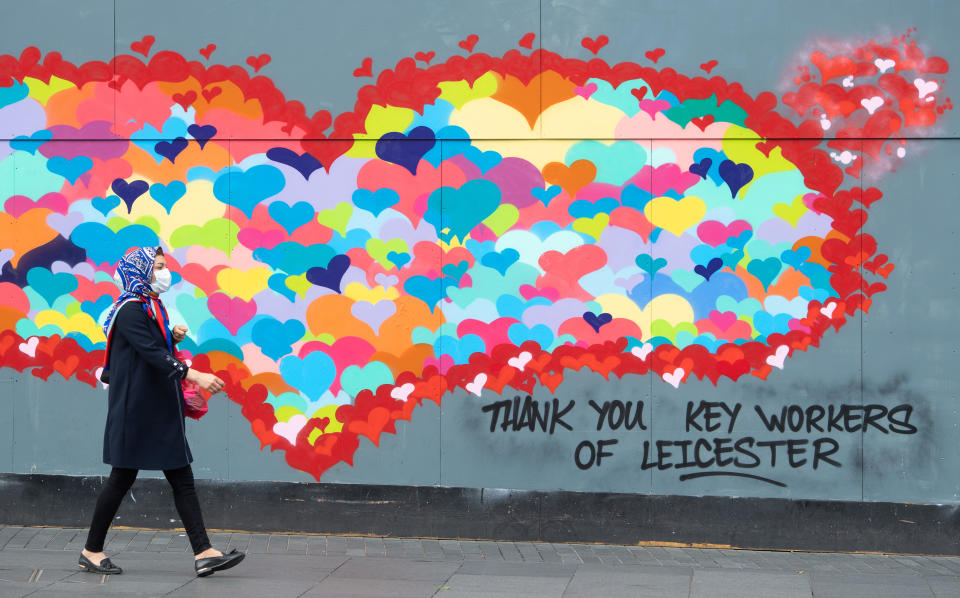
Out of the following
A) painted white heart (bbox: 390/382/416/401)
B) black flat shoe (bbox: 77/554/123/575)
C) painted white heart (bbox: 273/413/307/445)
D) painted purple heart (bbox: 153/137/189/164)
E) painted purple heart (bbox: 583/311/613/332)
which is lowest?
black flat shoe (bbox: 77/554/123/575)

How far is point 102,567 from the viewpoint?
623 cm

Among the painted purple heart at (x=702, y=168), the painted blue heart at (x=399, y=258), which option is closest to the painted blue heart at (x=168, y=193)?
the painted blue heart at (x=399, y=258)

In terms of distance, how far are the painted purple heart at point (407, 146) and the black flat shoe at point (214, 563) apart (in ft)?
9.79

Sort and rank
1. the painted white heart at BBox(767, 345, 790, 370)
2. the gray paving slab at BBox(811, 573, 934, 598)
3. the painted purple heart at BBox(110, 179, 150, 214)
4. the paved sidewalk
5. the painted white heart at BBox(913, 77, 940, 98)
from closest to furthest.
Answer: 1. the paved sidewalk
2. the gray paving slab at BBox(811, 573, 934, 598)
3. the painted white heart at BBox(913, 77, 940, 98)
4. the painted white heart at BBox(767, 345, 790, 370)
5. the painted purple heart at BBox(110, 179, 150, 214)

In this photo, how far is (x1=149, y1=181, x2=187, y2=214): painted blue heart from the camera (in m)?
7.88

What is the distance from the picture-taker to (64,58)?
7930 mm

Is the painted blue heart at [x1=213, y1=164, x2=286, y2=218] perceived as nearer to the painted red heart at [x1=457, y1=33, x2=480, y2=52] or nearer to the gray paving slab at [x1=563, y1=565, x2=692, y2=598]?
the painted red heart at [x1=457, y1=33, x2=480, y2=52]

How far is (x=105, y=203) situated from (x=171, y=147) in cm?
64

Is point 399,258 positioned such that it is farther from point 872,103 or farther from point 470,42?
point 872,103

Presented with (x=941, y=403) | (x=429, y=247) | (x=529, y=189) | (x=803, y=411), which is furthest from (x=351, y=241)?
(x=941, y=403)

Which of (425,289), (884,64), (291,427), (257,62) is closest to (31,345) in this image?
(291,427)

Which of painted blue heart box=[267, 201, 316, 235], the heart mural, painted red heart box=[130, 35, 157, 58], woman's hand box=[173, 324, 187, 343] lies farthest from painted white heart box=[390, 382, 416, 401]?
painted red heart box=[130, 35, 157, 58]

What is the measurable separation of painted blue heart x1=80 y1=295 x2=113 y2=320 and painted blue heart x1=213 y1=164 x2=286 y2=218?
1.11m

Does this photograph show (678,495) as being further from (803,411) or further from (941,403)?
(941,403)
